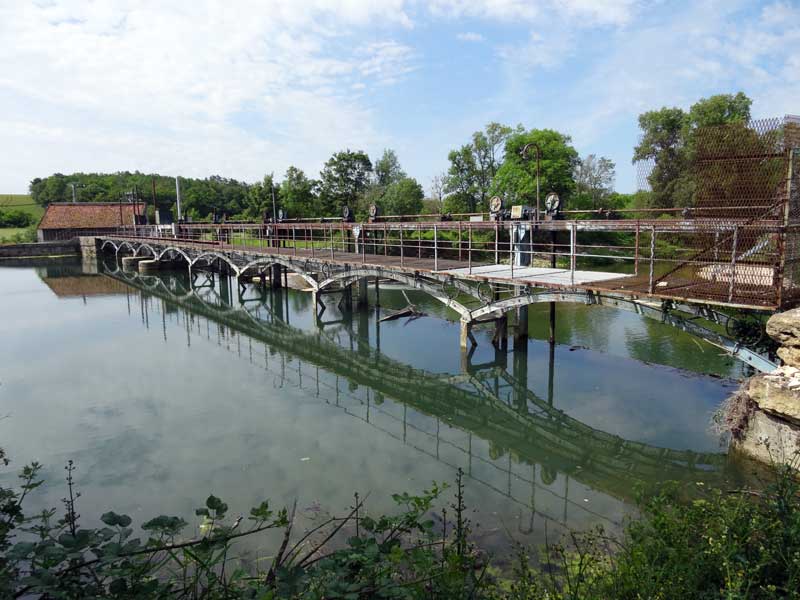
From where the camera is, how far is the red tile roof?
201 ft

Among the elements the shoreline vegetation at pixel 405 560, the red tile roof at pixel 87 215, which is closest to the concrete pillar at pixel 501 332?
the shoreline vegetation at pixel 405 560

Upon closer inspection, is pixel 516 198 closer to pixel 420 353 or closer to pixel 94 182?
pixel 420 353

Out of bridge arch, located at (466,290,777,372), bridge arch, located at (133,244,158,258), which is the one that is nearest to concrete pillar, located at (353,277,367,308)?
bridge arch, located at (466,290,777,372)

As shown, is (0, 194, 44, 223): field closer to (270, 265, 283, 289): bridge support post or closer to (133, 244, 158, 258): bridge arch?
(133, 244, 158, 258): bridge arch

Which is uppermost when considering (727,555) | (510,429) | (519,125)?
(519,125)

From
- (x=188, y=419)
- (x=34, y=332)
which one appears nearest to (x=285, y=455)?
(x=188, y=419)

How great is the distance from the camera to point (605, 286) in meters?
10.9

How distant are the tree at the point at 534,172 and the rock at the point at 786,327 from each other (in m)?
34.3

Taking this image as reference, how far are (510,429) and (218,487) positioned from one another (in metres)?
5.74

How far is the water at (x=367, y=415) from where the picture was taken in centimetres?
841

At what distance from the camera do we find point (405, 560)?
15.4 feet

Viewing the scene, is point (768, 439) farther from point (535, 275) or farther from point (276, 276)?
point (276, 276)

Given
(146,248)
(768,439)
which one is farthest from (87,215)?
(768,439)

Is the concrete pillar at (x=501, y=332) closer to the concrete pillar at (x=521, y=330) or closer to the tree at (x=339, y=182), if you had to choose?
the concrete pillar at (x=521, y=330)
